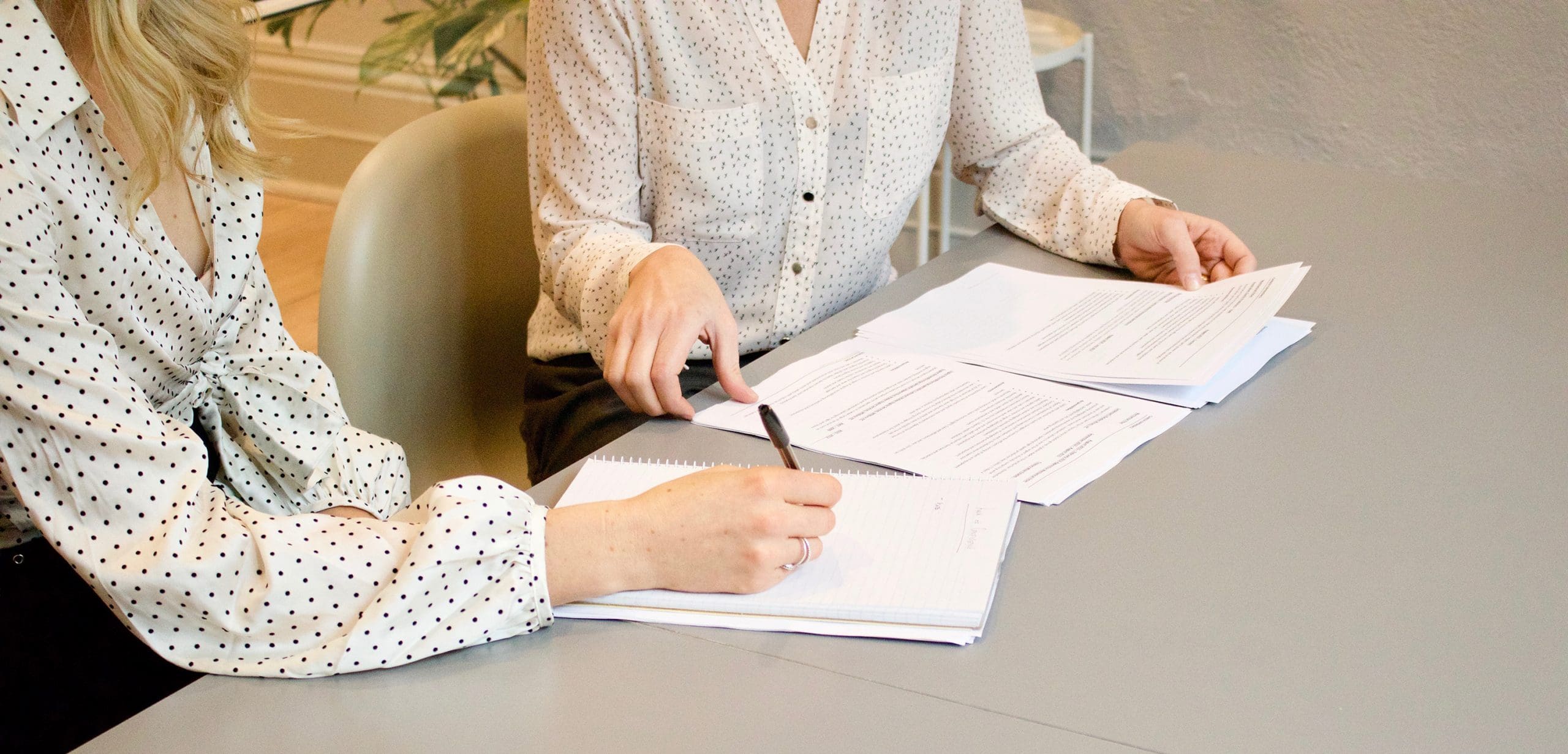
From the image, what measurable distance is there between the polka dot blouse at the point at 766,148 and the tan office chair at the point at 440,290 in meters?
0.09

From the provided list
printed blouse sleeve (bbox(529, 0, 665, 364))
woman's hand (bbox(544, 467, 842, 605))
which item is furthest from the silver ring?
printed blouse sleeve (bbox(529, 0, 665, 364))

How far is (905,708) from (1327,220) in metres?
0.91

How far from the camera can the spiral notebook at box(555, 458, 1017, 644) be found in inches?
26.6

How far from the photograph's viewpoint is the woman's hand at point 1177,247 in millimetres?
1147

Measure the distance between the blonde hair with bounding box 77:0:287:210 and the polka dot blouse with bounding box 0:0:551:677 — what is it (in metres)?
0.03

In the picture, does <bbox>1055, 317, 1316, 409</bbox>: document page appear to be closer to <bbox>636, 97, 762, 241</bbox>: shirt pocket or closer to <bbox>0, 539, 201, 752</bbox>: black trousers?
<bbox>636, 97, 762, 241</bbox>: shirt pocket

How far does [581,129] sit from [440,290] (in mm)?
232

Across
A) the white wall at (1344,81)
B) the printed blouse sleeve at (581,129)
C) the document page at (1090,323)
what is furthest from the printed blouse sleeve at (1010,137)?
the white wall at (1344,81)

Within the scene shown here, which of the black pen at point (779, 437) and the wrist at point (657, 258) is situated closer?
the black pen at point (779, 437)

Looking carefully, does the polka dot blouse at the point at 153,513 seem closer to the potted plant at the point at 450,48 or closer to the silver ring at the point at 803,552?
the silver ring at the point at 803,552

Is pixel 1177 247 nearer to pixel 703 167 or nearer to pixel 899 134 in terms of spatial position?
pixel 899 134

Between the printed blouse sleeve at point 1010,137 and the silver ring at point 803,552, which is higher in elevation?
the printed blouse sleeve at point 1010,137

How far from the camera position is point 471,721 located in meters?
0.61

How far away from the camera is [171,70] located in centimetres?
81
